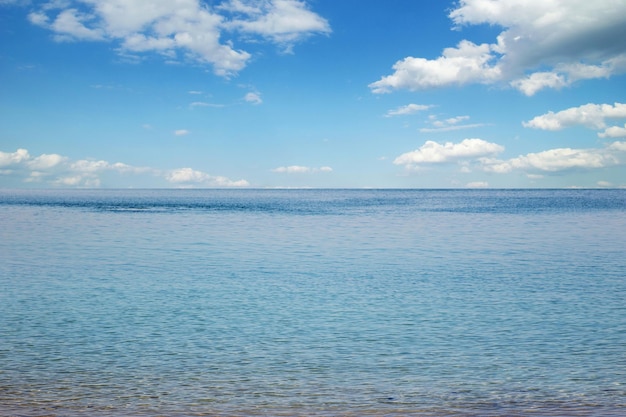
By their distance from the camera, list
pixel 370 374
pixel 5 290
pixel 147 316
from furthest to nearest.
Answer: pixel 5 290 < pixel 147 316 < pixel 370 374

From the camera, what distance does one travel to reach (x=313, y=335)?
18828 mm

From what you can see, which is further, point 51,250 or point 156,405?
point 51,250

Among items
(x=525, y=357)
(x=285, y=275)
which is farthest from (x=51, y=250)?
(x=525, y=357)

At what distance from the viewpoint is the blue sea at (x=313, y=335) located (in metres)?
12.8

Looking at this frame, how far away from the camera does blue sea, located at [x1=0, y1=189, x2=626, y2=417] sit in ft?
41.9

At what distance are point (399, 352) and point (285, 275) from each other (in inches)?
646

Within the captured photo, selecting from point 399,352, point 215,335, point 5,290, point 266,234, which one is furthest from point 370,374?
point 266,234

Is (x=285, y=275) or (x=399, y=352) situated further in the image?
(x=285, y=275)

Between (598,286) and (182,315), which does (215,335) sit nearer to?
(182,315)

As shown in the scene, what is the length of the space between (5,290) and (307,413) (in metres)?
21.1

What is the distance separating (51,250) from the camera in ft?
145

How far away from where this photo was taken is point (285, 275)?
32.5 m

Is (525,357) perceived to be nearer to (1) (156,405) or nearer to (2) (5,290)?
(1) (156,405)

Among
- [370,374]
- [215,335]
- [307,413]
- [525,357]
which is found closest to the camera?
[307,413]
